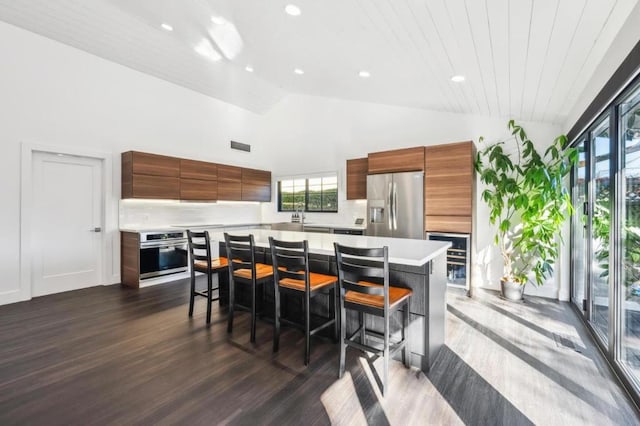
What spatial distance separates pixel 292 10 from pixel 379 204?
3.08 meters

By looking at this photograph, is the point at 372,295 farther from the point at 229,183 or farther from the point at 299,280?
the point at 229,183

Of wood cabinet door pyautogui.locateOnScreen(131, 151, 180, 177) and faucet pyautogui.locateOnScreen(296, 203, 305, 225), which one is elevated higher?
wood cabinet door pyautogui.locateOnScreen(131, 151, 180, 177)

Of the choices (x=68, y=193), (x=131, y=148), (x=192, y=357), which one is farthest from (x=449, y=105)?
(x=68, y=193)

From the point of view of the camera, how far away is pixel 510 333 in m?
3.00

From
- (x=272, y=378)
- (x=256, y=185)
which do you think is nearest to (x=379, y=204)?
(x=256, y=185)

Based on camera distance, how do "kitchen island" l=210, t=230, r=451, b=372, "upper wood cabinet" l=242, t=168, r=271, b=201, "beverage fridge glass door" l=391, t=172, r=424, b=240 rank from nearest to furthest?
"kitchen island" l=210, t=230, r=451, b=372 < "beverage fridge glass door" l=391, t=172, r=424, b=240 < "upper wood cabinet" l=242, t=168, r=271, b=201

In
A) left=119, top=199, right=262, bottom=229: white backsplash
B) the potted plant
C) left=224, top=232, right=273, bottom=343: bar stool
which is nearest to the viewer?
left=224, top=232, right=273, bottom=343: bar stool

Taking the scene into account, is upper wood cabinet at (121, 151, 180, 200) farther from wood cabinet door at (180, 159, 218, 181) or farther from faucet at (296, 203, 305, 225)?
faucet at (296, 203, 305, 225)

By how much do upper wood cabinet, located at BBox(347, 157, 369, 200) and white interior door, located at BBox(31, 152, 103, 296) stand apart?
4239 mm

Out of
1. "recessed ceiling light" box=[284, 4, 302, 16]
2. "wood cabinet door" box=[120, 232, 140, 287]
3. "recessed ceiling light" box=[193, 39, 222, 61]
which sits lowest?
"wood cabinet door" box=[120, 232, 140, 287]

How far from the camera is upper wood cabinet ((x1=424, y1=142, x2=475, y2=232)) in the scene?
4.23m

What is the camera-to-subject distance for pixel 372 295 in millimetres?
2199

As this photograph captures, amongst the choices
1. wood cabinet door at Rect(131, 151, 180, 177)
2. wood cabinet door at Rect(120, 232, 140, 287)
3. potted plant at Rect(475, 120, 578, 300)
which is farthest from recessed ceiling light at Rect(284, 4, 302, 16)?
wood cabinet door at Rect(120, 232, 140, 287)

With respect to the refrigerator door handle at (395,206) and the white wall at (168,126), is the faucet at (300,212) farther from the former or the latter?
the refrigerator door handle at (395,206)
